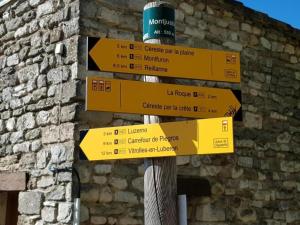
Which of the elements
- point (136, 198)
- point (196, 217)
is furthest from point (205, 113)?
point (196, 217)

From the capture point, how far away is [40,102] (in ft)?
17.2

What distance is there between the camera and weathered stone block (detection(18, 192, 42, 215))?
16.2 feet

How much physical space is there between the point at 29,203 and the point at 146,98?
2493mm

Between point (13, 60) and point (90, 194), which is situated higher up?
point (13, 60)

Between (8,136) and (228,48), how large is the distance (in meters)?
2.86

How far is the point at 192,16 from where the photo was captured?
5875 mm

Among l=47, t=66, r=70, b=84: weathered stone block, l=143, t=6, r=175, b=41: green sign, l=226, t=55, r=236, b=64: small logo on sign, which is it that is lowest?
l=226, t=55, r=236, b=64: small logo on sign

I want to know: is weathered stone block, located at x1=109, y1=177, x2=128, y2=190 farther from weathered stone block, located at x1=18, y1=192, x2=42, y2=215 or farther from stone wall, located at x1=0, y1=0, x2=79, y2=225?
weathered stone block, located at x1=18, y1=192, x2=42, y2=215

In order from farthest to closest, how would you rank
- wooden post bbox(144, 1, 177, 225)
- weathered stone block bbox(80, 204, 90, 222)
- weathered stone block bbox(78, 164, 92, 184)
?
weathered stone block bbox(78, 164, 92, 184) → weathered stone block bbox(80, 204, 90, 222) → wooden post bbox(144, 1, 177, 225)

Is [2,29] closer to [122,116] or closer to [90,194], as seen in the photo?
[122,116]

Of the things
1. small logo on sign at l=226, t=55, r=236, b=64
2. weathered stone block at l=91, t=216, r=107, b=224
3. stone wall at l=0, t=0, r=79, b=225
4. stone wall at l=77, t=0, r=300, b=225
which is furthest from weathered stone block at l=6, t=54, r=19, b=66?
Result: small logo on sign at l=226, t=55, r=236, b=64

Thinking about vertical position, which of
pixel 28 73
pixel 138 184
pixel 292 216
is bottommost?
pixel 292 216

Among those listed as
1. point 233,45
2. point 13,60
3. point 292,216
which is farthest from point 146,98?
point 292,216

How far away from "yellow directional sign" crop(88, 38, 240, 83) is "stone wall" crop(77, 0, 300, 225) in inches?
68.6
